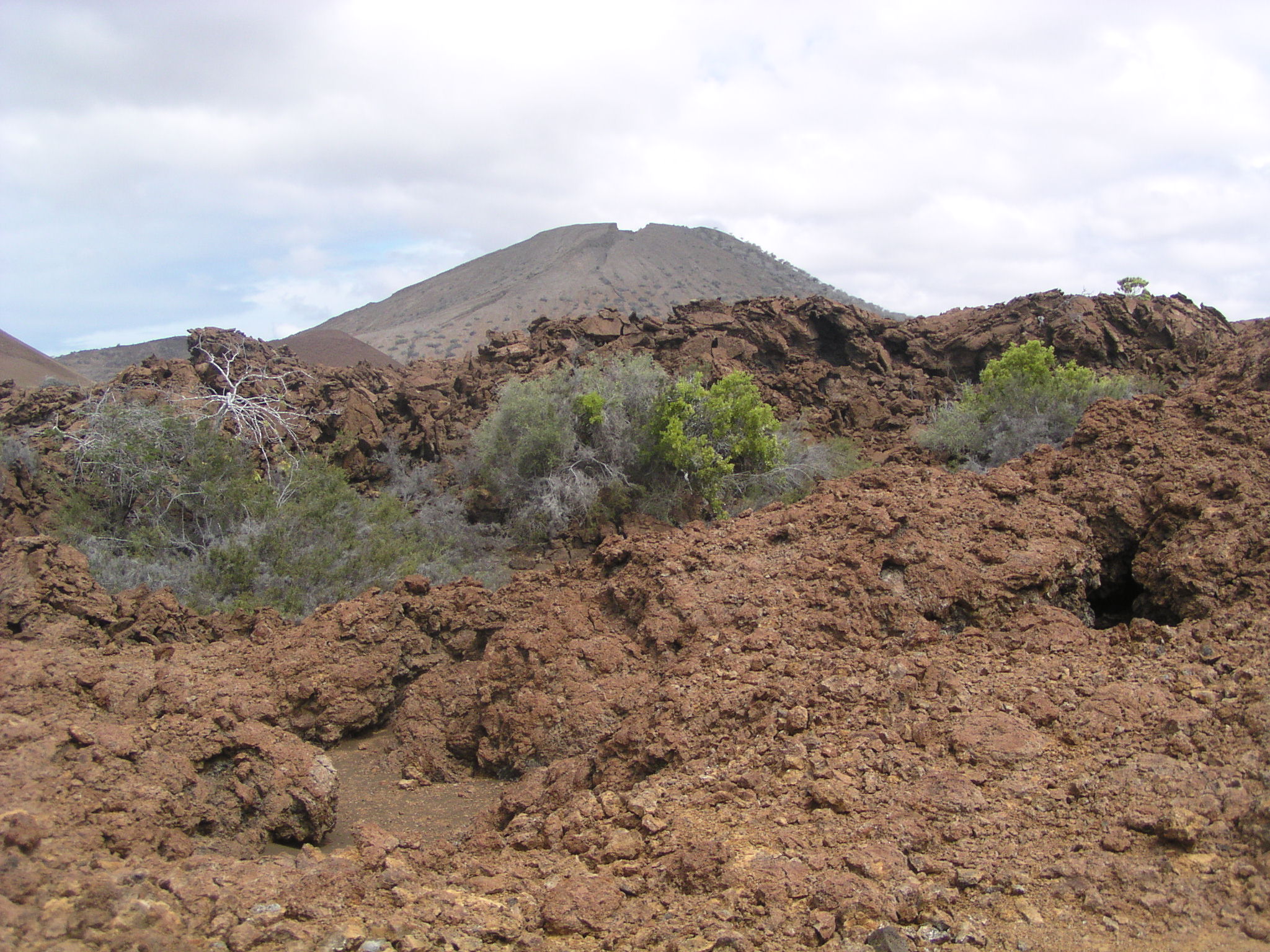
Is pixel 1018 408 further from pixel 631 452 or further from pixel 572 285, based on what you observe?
pixel 572 285

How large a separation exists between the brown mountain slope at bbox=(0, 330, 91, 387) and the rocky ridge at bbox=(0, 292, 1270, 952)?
30551 millimetres

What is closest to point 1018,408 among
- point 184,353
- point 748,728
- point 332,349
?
point 748,728

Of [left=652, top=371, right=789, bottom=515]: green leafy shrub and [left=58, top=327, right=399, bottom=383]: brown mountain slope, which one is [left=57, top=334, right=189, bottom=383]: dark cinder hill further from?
[left=652, top=371, right=789, bottom=515]: green leafy shrub

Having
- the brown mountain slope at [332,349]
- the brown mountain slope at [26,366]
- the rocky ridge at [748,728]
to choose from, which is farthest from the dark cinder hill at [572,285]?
the rocky ridge at [748,728]

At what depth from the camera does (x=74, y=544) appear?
9.96 m

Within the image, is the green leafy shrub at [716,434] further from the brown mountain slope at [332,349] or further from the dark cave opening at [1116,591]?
the brown mountain slope at [332,349]

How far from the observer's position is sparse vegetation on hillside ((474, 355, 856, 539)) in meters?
14.2

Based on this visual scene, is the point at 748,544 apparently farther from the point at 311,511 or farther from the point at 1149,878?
the point at 311,511

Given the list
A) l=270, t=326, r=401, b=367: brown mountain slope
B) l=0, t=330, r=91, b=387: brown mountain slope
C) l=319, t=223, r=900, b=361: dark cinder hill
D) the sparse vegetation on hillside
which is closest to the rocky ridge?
the sparse vegetation on hillside

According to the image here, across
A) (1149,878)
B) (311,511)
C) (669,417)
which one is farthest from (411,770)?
(669,417)

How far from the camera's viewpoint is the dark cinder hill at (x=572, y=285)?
55.2 metres

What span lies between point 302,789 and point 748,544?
310 cm

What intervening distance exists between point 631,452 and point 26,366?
3136cm

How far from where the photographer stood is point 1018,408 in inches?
605
